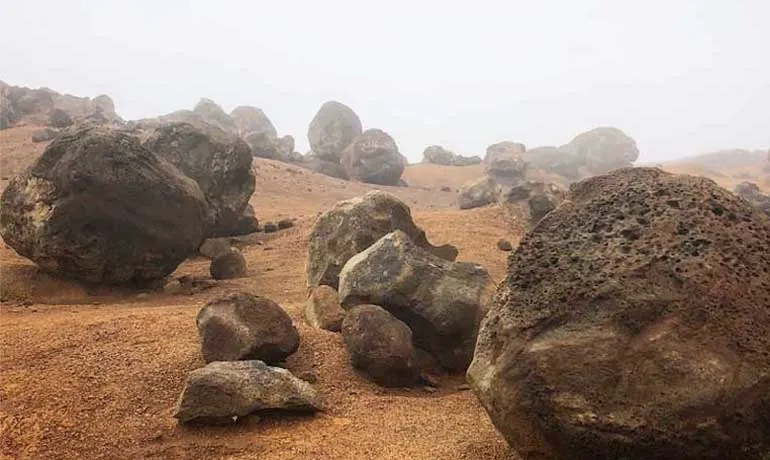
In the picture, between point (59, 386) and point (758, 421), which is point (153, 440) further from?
point (758, 421)

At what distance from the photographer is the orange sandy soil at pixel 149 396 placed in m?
4.48

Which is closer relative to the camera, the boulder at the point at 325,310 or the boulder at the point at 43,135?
the boulder at the point at 325,310

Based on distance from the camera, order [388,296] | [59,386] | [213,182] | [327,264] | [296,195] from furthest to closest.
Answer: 1. [296,195]
2. [213,182]
3. [327,264]
4. [388,296]
5. [59,386]

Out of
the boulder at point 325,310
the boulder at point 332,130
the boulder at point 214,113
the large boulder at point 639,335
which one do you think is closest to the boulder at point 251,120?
the boulder at point 214,113

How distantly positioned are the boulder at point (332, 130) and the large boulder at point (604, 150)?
650 inches

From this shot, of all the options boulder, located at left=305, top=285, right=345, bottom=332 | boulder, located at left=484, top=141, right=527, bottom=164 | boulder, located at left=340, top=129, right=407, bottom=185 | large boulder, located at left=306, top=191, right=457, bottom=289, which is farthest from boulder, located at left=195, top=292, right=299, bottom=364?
boulder, located at left=484, top=141, right=527, bottom=164

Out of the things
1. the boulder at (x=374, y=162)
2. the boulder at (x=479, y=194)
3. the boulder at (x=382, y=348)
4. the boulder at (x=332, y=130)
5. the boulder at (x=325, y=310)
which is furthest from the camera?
the boulder at (x=332, y=130)

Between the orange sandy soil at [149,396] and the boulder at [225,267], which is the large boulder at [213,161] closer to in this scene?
the boulder at [225,267]

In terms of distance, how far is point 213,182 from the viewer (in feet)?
44.2

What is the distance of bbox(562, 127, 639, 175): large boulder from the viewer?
150 ft

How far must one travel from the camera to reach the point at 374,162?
31.2 meters

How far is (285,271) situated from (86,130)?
3932 millimetres

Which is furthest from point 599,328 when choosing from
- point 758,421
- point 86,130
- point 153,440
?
point 86,130

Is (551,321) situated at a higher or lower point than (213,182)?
higher
